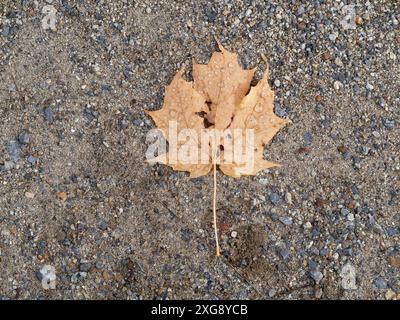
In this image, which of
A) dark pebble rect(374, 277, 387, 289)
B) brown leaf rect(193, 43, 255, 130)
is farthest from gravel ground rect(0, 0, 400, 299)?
brown leaf rect(193, 43, 255, 130)

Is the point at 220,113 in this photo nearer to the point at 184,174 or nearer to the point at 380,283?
the point at 184,174

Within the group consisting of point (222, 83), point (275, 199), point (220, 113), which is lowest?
point (275, 199)

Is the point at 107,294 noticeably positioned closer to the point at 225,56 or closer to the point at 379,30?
the point at 225,56

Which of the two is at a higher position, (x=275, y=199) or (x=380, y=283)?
(x=275, y=199)

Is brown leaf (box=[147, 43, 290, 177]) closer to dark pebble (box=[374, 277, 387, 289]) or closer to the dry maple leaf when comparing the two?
the dry maple leaf

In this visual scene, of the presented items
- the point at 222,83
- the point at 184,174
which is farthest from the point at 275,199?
the point at 222,83
